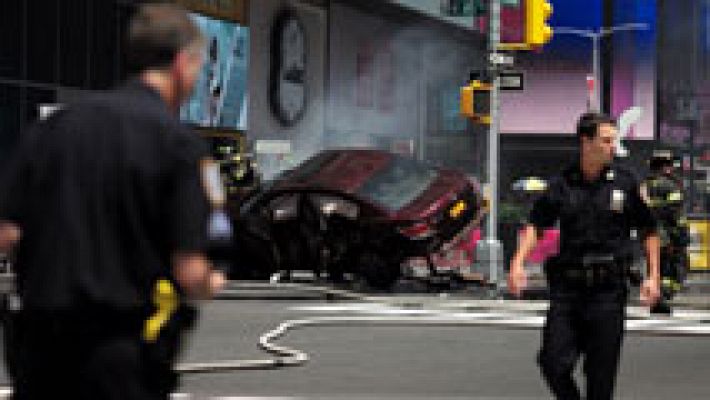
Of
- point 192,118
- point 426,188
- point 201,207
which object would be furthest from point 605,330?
point 192,118

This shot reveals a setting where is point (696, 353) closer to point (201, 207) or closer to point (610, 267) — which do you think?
point (610, 267)

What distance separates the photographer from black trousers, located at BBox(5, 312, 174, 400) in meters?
3.93

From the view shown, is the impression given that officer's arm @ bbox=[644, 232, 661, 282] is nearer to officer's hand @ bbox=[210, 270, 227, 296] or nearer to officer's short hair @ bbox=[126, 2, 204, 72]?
officer's hand @ bbox=[210, 270, 227, 296]

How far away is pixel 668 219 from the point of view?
1828 cm

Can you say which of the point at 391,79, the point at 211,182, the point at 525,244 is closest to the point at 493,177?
the point at 525,244

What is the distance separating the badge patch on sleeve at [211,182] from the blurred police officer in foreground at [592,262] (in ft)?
12.3

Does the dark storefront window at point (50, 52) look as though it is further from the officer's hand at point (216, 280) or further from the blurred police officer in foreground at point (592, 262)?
the officer's hand at point (216, 280)

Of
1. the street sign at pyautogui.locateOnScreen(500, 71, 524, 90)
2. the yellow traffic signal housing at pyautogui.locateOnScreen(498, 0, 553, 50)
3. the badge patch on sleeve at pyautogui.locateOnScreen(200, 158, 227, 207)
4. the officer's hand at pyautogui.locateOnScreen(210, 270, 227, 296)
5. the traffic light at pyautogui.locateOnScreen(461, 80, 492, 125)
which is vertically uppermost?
the yellow traffic signal housing at pyautogui.locateOnScreen(498, 0, 553, 50)

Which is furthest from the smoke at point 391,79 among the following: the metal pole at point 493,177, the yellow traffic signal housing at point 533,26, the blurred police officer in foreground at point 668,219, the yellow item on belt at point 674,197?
the yellow item on belt at point 674,197

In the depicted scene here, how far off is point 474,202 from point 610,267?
1568cm

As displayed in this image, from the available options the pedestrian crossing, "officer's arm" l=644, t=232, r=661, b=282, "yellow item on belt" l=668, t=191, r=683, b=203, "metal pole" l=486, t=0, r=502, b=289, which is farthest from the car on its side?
"officer's arm" l=644, t=232, r=661, b=282

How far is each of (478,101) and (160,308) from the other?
20036mm

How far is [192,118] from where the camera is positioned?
44.4 meters

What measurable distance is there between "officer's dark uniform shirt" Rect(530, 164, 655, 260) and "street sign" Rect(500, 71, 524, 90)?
15.7m
